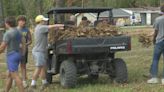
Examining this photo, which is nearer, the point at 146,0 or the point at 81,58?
the point at 81,58

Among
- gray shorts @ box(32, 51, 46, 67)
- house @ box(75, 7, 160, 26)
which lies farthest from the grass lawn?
house @ box(75, 7, 160, 26)

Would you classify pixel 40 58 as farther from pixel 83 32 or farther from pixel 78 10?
pixel 78 10

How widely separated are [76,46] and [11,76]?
5.99 ft

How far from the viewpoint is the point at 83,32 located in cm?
1195

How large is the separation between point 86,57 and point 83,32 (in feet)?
2.23

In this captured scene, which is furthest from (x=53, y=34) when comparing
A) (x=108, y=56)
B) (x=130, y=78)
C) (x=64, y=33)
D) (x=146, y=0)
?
(x=146, y=0)

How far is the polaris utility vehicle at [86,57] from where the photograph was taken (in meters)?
11.6

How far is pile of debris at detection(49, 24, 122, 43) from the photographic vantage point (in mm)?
11891

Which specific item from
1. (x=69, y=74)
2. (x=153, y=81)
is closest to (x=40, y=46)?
(x=69, y=74)

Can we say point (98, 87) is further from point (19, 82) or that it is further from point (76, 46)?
point (19, 82)

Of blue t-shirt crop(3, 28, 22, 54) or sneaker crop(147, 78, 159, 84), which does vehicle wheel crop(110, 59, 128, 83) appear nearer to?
sneaker crop(147, 78, 159, 84)

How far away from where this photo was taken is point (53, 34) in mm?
12203

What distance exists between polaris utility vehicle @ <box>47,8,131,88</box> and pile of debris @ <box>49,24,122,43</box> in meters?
0.17

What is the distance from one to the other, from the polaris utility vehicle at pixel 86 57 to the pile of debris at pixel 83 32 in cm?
17
